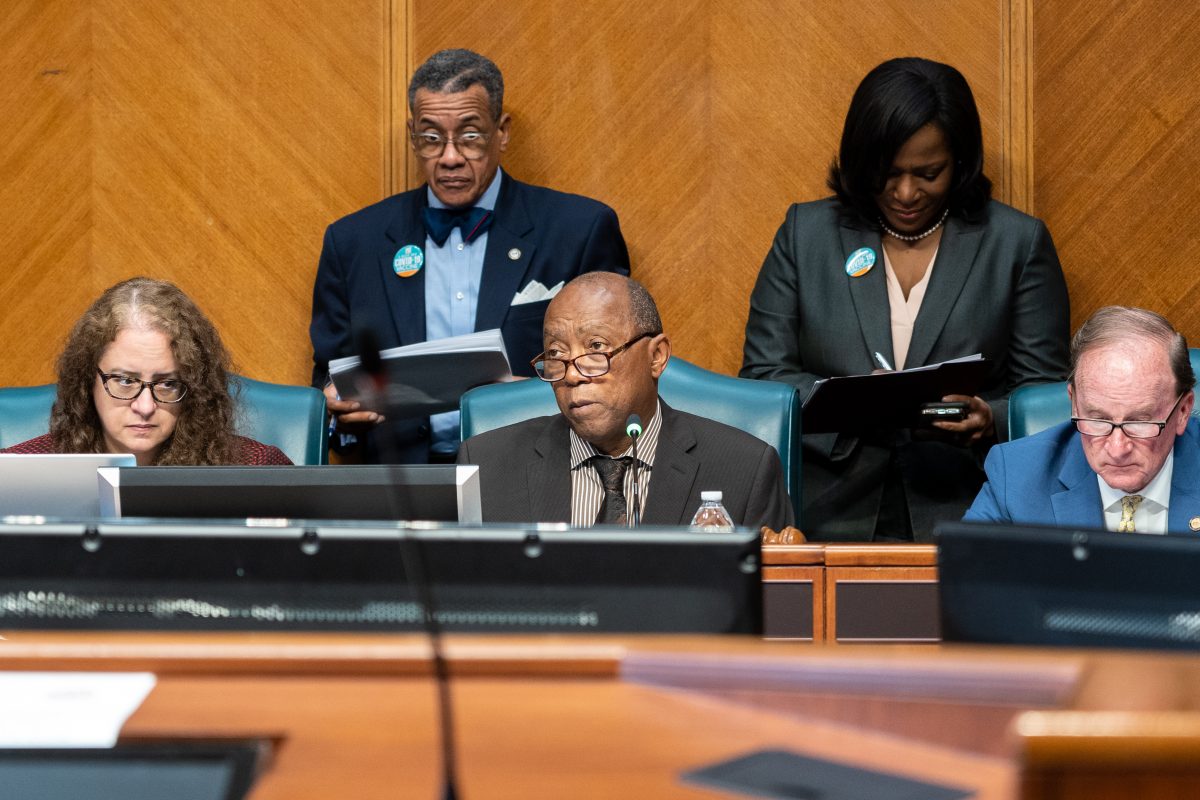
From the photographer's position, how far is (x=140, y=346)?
2805 mm

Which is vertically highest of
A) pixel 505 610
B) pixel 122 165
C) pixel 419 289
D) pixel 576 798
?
pixel 122 165

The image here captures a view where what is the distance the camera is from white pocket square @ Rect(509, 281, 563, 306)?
12.4 feet

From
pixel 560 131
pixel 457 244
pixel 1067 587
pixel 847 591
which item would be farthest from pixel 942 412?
pixel 1067 587

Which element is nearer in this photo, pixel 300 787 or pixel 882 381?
pixel 300 787

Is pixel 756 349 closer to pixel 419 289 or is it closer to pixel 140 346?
pixel 419 289

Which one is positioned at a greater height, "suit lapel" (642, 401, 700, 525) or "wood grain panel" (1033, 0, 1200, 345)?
"wood grain panel" (1033, 0, 1200, 345)

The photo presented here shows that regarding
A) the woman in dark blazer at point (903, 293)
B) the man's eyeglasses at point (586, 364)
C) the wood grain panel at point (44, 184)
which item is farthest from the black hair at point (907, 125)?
the wood grain panel at point (44, 184)

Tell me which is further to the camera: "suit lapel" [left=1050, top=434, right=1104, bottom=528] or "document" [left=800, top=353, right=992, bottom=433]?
"document" [left=800, top=353, right=992, bottom=433]

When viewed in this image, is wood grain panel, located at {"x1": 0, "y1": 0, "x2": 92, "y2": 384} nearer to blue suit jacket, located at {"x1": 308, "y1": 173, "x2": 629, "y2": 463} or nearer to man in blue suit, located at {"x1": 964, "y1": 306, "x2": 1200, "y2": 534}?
blue suit jacket, located at {"x1": 308, "y1": 173, "x2": 629, "y2": 463}

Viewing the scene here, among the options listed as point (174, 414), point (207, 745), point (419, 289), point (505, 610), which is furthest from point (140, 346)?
Answer: point (207, 745)

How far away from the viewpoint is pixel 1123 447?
249cm

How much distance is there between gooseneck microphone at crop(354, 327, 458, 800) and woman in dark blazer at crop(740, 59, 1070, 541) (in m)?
2.27

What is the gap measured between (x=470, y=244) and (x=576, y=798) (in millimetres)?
2951

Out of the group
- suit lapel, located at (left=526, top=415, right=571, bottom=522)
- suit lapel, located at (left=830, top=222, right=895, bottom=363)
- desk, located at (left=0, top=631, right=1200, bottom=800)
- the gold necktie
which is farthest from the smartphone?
desk, located at (left=0, top=631, right=1200, bottom=800)
